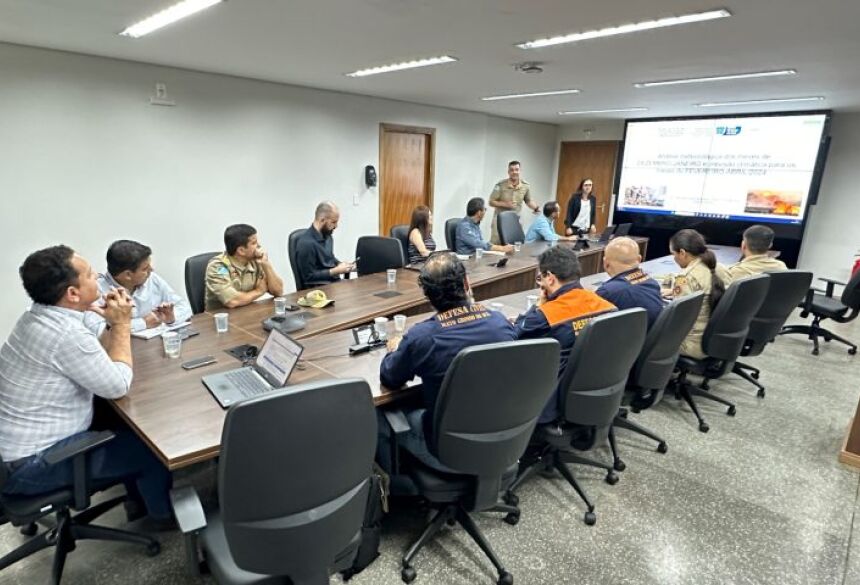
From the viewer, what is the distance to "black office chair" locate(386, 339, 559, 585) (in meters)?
Answer: 1.51

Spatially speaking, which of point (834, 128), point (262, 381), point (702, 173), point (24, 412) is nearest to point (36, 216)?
point (24, 412)

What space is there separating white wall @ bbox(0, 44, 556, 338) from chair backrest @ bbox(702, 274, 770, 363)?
4494 millimetres

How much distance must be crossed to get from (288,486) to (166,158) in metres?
4.25

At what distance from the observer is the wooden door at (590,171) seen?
872cm

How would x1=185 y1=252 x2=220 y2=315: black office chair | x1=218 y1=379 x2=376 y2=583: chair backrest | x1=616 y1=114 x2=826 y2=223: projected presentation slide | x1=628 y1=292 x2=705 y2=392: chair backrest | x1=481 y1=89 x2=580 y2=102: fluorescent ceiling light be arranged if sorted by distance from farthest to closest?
x1=616 y1=114 x2=826 y2=223: projected presentation slide → x1=481 y1=89 x2=580 y2=102: fluorescent ceiling light → x1=185 y1=252 x2=220 y2=315: black office chair → x1=628 y1=292 x2=705 y2=392: chair backrest → x1=218 y1=379 x2=376 y2=583: chair backrest

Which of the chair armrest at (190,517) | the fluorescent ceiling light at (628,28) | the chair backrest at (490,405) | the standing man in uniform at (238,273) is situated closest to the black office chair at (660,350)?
the chair backrest at (490,405)

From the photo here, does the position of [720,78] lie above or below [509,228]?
above

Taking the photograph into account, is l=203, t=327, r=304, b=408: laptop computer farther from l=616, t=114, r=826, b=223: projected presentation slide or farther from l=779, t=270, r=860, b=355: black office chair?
l=616, t=114, r=826, b=223: projected presentation slide

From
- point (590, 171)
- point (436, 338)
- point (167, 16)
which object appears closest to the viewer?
point (436, 338)

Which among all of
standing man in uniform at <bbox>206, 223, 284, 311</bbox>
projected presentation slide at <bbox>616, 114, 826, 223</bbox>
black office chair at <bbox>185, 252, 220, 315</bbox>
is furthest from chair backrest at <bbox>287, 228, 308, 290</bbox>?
projected presentation slide at <bbox>616, 114, 826, 223</bbox>

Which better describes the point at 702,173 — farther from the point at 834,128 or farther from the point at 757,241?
the point at 757,241

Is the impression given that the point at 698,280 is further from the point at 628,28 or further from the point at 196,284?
the point at 196,284

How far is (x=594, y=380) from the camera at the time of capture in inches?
78.2

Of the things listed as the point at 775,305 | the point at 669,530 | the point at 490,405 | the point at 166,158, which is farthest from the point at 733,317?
the point at 166,158
